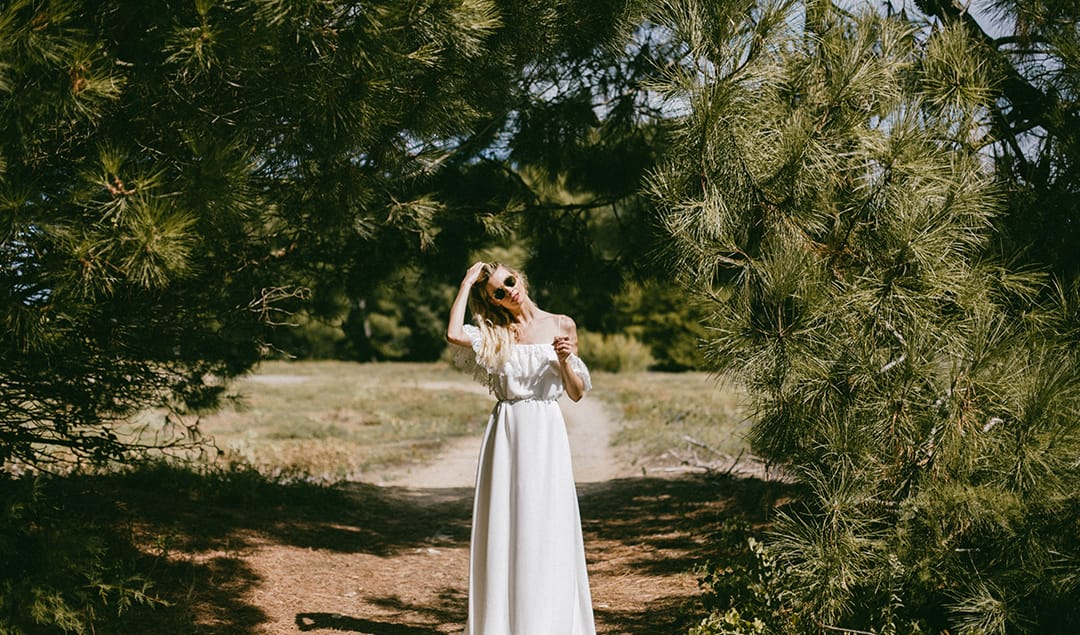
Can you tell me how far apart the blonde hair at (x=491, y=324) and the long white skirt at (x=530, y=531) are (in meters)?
0.22

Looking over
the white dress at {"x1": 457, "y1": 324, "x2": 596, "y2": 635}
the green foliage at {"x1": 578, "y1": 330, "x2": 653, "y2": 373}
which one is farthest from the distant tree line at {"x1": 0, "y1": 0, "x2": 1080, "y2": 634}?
the green foliage at {"x1": 578, "y1": 330, "x2": 653, "y2": 373}

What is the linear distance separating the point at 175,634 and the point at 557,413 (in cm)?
234

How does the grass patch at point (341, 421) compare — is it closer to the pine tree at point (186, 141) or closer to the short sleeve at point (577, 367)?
the pine tree at point (186, 141)

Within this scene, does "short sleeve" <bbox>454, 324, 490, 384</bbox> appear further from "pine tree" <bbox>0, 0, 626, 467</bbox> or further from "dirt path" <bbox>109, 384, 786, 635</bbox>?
"dirt path" <bbox>109, 384, 786, 635</bbox>

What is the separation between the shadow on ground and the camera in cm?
473

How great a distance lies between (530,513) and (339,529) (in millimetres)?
3847

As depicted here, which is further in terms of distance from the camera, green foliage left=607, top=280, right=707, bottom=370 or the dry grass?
green foliage left=607, top=280, right=707, bottom=370

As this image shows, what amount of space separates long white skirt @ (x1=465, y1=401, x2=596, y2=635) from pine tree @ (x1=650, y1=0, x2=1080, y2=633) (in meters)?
0.85

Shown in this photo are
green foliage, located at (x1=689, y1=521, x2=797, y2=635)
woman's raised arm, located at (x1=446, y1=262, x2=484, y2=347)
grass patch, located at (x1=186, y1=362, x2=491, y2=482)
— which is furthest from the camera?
grass patch, located at (x1=186, y1=362, x2=491, y2=482)

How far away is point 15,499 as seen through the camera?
12.7 ft

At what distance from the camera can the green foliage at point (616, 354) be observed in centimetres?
2780

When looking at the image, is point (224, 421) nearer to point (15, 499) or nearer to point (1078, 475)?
point (15, 499)

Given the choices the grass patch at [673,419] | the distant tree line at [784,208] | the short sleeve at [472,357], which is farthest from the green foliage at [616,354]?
the short sleeve at [472,357]

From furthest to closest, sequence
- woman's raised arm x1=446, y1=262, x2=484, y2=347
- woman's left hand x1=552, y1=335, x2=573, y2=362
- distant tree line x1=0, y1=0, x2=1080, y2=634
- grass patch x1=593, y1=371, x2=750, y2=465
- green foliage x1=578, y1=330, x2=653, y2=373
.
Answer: green foliage x1=578, y1=330, x2=653, y2=373 < grass patch x1=593, y1=371, x2=750, y2=465 < woman's raised arm x1=446, y1=262, x2=484, y2=347 < woman's left hand x1=552, y1=335, x2=573, y2=362 < distant tree line x1=0, y1=0, x2=1080, y2=634
